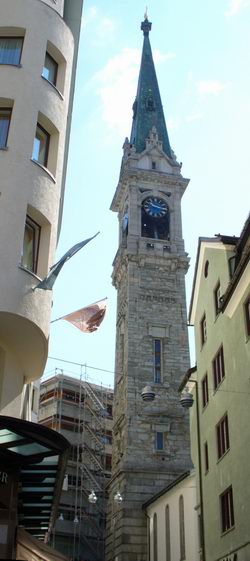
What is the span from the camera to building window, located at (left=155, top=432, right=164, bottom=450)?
158ft

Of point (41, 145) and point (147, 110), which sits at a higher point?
point (147, 110)

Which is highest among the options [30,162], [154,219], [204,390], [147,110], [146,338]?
[147,110]

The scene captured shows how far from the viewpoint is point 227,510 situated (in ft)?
72.6

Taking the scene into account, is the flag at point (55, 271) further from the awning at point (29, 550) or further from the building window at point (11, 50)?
the awning at point (29, 550)

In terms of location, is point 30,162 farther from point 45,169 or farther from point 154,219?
point 154,219

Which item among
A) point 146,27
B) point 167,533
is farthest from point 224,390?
point 146,27

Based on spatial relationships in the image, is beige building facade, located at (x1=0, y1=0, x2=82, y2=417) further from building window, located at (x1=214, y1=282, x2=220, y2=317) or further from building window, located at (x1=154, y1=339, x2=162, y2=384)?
building window, located at (x1=154, y1=339, x2=162, y2=384)

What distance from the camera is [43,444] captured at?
1157 cm

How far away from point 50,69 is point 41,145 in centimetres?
239

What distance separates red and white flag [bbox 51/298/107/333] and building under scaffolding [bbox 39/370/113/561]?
1285 inches

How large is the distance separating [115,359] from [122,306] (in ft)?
14.4

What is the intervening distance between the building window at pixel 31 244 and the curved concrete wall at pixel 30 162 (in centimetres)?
12

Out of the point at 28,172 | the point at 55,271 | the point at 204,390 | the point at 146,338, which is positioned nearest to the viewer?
the point at 55,271

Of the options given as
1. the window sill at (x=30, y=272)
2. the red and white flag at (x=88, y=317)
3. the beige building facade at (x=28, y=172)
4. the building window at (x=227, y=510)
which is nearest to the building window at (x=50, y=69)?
the beige building facade at (x=28, y=172)
